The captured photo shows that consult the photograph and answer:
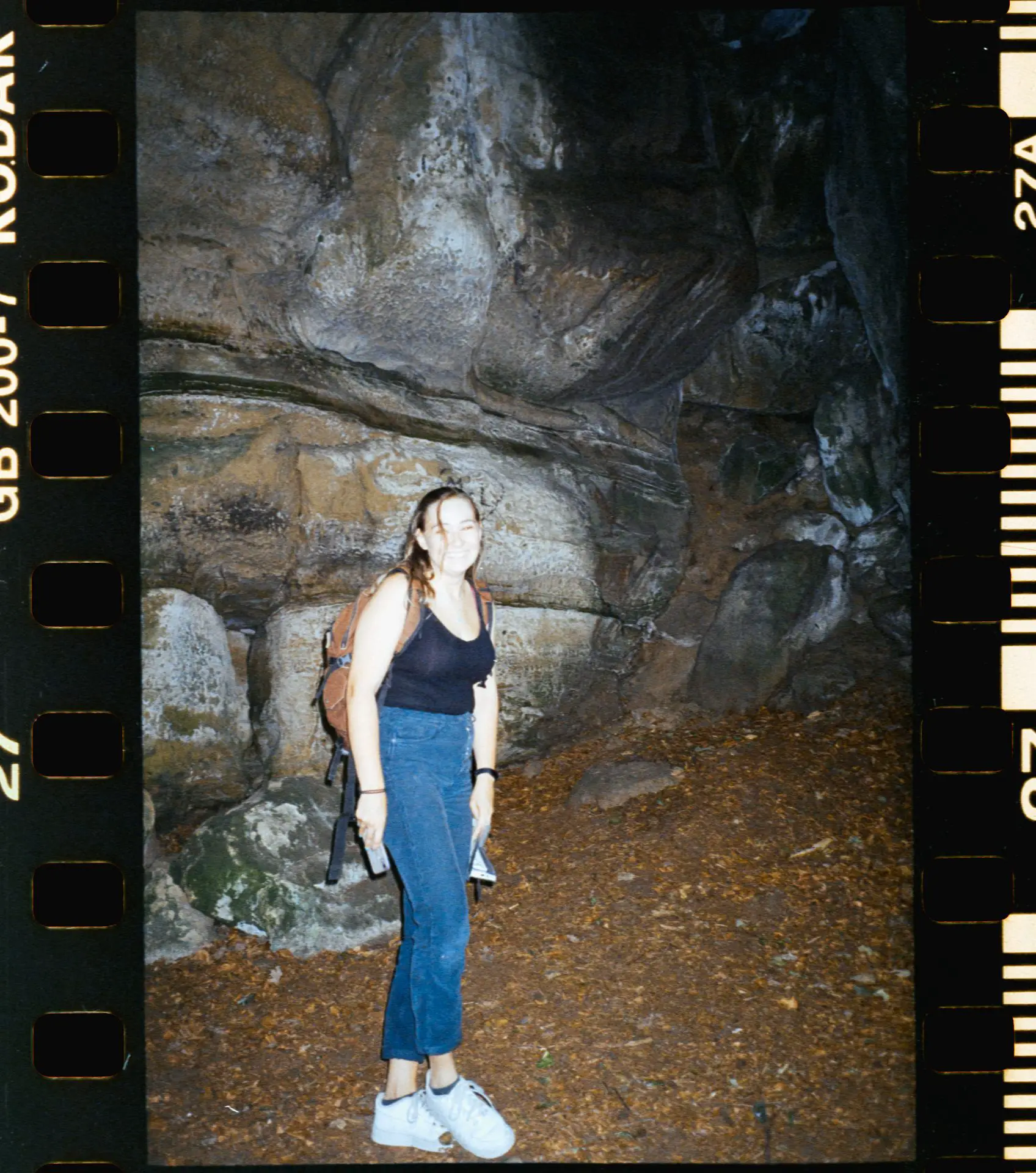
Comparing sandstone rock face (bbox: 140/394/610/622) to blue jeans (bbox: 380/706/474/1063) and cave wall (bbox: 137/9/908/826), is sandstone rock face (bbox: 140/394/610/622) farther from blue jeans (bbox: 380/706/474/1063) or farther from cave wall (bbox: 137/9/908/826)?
blue jeans (bbox: 380/706/474/1063)

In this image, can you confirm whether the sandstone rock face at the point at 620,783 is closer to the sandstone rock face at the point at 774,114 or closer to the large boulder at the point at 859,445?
the large boulder at the point at 859,445

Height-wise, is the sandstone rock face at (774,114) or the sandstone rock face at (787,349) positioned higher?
the sandstone rock face at (774,114)

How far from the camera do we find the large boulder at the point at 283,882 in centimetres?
493

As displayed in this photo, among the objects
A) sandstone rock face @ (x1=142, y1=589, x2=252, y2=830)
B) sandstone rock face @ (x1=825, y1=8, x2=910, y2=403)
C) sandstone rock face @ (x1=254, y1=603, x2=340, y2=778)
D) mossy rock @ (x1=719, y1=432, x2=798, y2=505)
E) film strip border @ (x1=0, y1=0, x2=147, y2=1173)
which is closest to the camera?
film strip border @ (x1=0, y1=0, x2=147, y2=1173)

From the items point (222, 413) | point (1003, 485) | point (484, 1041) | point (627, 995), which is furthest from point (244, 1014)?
point (1003, 485)

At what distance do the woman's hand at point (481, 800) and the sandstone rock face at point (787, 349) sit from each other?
3923 mm

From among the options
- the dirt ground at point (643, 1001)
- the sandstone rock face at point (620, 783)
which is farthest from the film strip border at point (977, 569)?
the sandstone rock face at point (620, 783)

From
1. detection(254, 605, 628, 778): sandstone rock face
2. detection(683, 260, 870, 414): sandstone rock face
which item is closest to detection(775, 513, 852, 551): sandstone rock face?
detection(683, 260, 870, 414): sandstone rock face

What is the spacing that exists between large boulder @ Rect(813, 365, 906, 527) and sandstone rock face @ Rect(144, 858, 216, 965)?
4932mm

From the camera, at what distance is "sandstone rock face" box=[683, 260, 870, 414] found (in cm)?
648

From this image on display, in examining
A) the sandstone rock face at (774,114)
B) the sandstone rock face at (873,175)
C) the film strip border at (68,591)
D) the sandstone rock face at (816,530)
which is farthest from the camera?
the sandstone rock face at (816,530)

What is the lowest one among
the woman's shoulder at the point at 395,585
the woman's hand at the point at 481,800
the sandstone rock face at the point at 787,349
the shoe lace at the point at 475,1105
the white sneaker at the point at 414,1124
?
the white sneaker at the point at 414,1124

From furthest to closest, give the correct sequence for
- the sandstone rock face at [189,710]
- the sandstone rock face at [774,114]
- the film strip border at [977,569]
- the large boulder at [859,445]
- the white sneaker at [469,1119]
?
the large boulder at [859,445] < the sandstone rock face at [774,114] < the sandstone rock face at [189,710] < the white sneaker at [469,1119] < the film strip border at [977,569]

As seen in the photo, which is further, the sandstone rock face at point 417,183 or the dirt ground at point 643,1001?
the sandstone rock face at point 417,183
